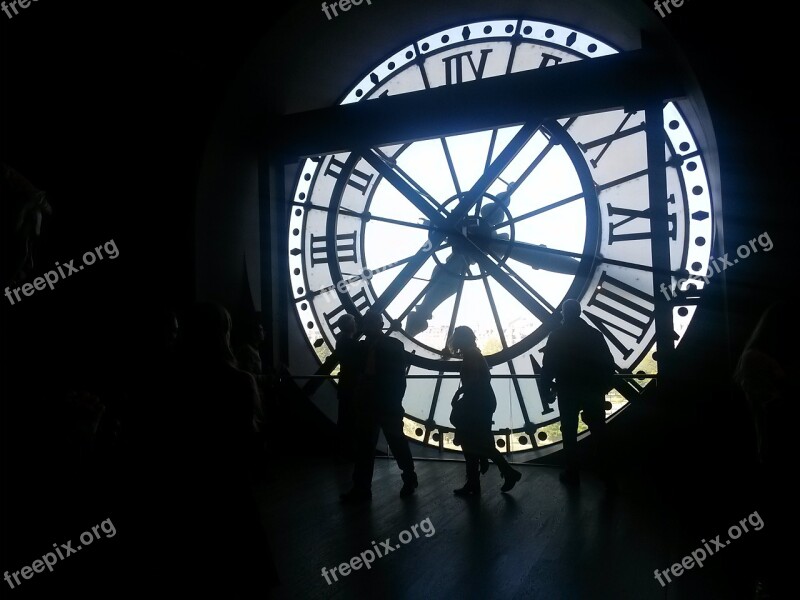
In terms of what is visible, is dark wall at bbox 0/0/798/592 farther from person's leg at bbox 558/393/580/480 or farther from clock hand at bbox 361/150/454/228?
clock hand at bbox 361/150/454/228

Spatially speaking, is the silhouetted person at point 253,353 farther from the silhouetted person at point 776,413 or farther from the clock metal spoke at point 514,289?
the silhouetted person at point 776,413

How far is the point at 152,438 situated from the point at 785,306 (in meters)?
2.09

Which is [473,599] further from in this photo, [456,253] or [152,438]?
[456,253]

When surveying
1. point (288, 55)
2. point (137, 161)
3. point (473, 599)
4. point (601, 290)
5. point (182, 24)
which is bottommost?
point (473, 599)

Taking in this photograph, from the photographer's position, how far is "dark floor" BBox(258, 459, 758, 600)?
6.49 ft

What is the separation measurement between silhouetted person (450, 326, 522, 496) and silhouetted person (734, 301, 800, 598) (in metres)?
1.47

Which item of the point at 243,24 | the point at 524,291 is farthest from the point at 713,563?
the point at 243,24

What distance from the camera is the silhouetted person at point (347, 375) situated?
386cm

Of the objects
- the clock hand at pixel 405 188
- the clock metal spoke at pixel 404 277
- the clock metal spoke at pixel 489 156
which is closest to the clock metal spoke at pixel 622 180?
the clock metal spoke at pixel 489 156

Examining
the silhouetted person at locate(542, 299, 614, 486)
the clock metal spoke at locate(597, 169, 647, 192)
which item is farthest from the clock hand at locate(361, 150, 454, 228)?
the silhouetted person at locate(542, 299, 614, 486)

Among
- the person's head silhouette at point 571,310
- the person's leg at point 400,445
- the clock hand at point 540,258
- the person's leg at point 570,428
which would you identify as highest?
the clock hand at point 540,258

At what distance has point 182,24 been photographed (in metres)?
4.06

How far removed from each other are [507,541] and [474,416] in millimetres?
930

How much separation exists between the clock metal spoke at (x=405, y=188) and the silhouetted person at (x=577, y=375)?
4.65 feet
